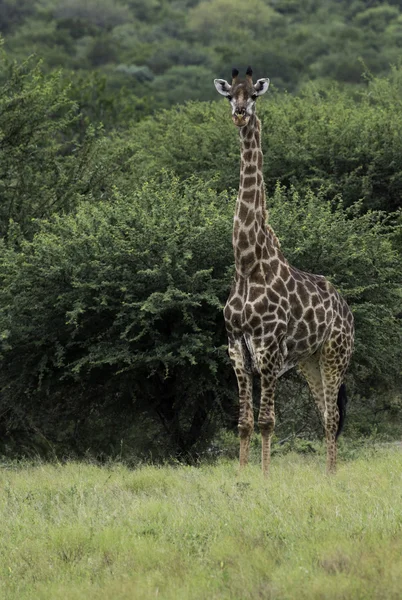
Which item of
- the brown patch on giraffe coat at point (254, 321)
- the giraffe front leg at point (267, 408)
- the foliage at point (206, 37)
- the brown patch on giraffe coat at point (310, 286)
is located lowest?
the foliage at point (206, 37)

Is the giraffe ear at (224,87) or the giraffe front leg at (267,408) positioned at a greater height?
the giraffe ear at (224,87)

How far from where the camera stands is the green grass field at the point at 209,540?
7.30 metres

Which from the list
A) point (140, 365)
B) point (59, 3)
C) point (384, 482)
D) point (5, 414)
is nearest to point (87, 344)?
point (140, 365)

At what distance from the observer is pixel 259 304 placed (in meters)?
12.2

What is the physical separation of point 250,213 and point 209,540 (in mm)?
4865

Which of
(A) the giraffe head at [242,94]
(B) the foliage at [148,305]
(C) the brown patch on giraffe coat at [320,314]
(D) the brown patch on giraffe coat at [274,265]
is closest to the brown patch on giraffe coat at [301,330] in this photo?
(C) the brown patch on giraffe coat at [320,314]

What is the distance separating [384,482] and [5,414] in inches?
399

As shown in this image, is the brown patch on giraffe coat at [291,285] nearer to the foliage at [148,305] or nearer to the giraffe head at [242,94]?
the giraffe head at [242,94]

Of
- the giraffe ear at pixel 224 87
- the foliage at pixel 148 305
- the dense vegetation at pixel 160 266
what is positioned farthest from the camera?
the dense vegetation at pixel 160 266

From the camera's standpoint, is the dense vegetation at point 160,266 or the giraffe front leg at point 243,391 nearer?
the giraffe front leg at point 243,391

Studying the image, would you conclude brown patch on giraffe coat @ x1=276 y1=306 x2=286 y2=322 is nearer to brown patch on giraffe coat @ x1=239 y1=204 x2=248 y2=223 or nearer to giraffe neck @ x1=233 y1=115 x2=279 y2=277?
giraffe neck @ x1=233 y1=115 x2=279 y2=277

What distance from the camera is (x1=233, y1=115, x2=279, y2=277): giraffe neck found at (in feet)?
40.5

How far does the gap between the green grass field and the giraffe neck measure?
7.83 ft

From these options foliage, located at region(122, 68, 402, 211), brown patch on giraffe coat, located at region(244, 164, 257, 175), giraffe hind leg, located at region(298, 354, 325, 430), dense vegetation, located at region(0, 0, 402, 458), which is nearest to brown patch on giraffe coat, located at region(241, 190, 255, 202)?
brown patch on giraffe coat, located at region(244, 164, 257, 175)
